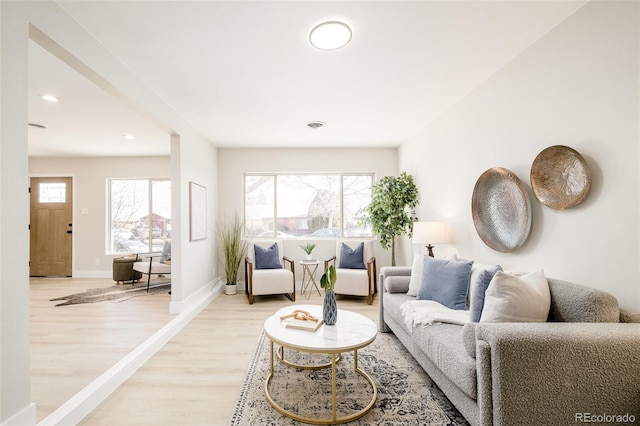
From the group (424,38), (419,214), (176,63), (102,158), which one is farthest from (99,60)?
(102,158)

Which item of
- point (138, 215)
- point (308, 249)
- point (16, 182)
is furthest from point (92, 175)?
point (16, 182)

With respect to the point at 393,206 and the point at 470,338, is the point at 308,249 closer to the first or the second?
the point at 393,206

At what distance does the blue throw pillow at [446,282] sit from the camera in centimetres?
252

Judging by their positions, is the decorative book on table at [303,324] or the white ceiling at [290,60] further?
the decorative book on table at [303,324]

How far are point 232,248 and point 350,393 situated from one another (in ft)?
11.0

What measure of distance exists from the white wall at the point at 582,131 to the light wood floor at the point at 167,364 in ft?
7.36

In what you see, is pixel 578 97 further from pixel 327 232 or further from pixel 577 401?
pixel 327 232

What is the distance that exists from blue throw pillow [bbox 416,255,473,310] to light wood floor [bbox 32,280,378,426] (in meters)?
1.23

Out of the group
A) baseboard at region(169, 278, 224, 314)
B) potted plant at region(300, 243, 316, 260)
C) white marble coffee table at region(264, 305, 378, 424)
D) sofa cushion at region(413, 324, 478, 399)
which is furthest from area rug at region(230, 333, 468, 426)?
potted plant at region(300, 243, 316, 260)

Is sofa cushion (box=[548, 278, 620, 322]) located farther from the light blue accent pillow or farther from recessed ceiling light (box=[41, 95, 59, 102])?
recessed ceiling light (box=[41, 95, 59, 102])

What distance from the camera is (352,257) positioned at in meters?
4.77

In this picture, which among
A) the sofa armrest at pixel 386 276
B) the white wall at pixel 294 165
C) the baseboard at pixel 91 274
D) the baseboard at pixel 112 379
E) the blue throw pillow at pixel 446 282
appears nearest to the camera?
the baseboard at pixel 112 379

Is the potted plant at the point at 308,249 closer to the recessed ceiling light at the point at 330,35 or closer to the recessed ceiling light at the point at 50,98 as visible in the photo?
the recessed ceiling light at the point at 330,35

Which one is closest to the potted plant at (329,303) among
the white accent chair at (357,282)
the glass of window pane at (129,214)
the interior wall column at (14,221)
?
the interior wall column at (14,221)
